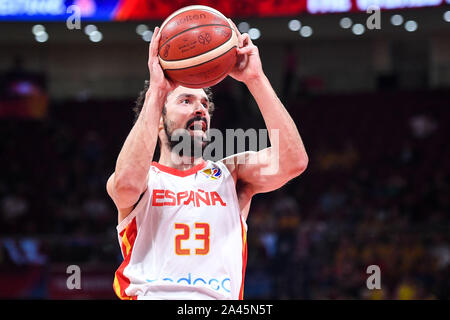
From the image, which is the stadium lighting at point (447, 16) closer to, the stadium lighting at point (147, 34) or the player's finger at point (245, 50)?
the stadium lighting at point (147, 34)

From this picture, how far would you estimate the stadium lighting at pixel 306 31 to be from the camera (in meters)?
14.4

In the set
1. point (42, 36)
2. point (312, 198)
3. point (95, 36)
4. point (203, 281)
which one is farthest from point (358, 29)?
point (203, 281)

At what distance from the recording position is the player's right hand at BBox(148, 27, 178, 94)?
118 inches

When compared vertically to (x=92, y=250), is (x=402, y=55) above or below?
→ above

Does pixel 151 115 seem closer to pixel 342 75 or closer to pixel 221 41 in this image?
pixel 221 41

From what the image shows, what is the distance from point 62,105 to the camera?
1536 centimetres

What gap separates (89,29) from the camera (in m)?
14.3

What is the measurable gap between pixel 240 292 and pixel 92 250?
682cm

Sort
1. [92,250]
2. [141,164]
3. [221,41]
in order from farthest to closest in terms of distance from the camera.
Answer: [92,250] → [221,41] → [141,164]

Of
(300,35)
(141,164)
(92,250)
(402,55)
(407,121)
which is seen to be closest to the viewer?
(141,164)

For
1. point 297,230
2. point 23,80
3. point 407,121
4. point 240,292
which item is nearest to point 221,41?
point 240,292

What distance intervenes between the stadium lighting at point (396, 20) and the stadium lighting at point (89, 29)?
687 centimetres

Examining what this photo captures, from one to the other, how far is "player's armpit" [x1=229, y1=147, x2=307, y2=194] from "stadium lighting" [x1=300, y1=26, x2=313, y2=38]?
37.9ft

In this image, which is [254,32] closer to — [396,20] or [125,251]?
[396,20]
